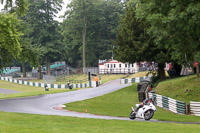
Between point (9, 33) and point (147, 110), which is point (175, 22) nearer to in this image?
point (147, 110)

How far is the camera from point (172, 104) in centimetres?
2322

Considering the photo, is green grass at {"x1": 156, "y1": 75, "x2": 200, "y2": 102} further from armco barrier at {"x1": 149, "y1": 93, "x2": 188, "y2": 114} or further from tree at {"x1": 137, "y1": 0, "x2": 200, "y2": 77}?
tree at {"x1": 137, "y1": 0, "x2": 200, "y2": 77}

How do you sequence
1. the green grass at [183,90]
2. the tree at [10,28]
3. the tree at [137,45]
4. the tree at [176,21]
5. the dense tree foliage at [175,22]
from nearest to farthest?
the tree at [176,21]
the dense tree foliage at [175,22]
the tree at [10,28]
the green grass at [183,90]
the tree at [137,45]

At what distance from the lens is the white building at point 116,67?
72.5 m

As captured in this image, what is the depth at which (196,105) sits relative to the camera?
2081 centimetres

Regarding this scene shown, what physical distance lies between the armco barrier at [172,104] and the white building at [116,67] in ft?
147

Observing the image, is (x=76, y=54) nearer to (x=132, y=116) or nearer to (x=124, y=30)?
(x=124, y=30)

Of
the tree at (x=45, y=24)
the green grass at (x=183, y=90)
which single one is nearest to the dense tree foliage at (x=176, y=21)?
the green grass at (x=183, y=90)

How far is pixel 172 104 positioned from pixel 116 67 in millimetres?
52542

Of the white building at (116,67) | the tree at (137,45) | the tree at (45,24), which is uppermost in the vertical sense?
the tree at (45,24)

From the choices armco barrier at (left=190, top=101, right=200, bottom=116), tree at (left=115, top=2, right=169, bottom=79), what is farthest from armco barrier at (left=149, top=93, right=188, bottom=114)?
tree at (left=115, top=2, right=169, bottom=79)

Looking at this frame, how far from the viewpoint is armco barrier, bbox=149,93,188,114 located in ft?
70.7

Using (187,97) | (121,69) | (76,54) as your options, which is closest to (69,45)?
(76,54)

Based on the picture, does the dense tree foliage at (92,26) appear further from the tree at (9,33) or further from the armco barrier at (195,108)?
the armco barrier at (195,108)
